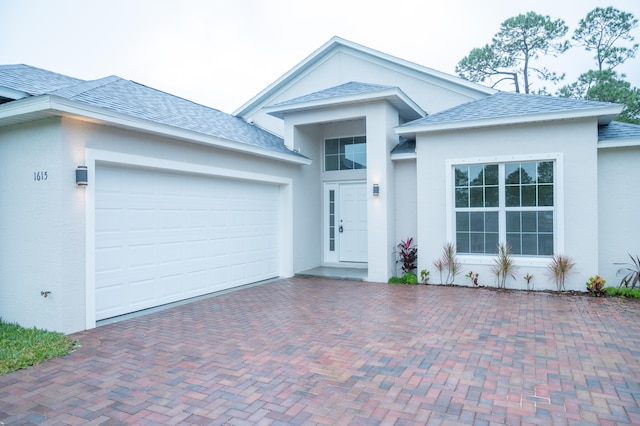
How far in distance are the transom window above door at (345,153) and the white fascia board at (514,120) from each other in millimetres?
2140

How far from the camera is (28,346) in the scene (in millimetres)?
4875

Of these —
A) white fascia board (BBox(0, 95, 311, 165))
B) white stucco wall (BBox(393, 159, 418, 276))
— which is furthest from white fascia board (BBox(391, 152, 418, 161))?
white fascia board (BBox(0, 95, 311, 165))

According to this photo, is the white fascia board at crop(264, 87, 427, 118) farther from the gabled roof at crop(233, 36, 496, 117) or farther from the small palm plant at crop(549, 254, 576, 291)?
the small palm plant at crop(549, 254, 576, 291)

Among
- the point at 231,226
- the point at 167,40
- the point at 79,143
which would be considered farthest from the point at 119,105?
the point at 167,40

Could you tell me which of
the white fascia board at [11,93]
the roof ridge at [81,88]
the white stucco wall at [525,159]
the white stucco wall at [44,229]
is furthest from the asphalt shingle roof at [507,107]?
the white fascia board at [11,93]

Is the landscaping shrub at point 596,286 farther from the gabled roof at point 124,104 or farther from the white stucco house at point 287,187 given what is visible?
the gabled roof at point 124,104

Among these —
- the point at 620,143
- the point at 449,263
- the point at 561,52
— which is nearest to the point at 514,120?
the point at 620,143

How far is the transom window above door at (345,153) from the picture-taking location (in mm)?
11562

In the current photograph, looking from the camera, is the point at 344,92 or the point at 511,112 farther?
the point at 344,92

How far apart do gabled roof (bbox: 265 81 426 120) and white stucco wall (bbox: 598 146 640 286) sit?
439cm

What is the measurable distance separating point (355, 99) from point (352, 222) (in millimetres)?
3562

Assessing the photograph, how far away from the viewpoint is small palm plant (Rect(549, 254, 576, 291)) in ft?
26.5

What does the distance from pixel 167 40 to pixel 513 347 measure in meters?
21.2

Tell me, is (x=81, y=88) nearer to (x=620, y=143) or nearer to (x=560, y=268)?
(x=560, y=268)
